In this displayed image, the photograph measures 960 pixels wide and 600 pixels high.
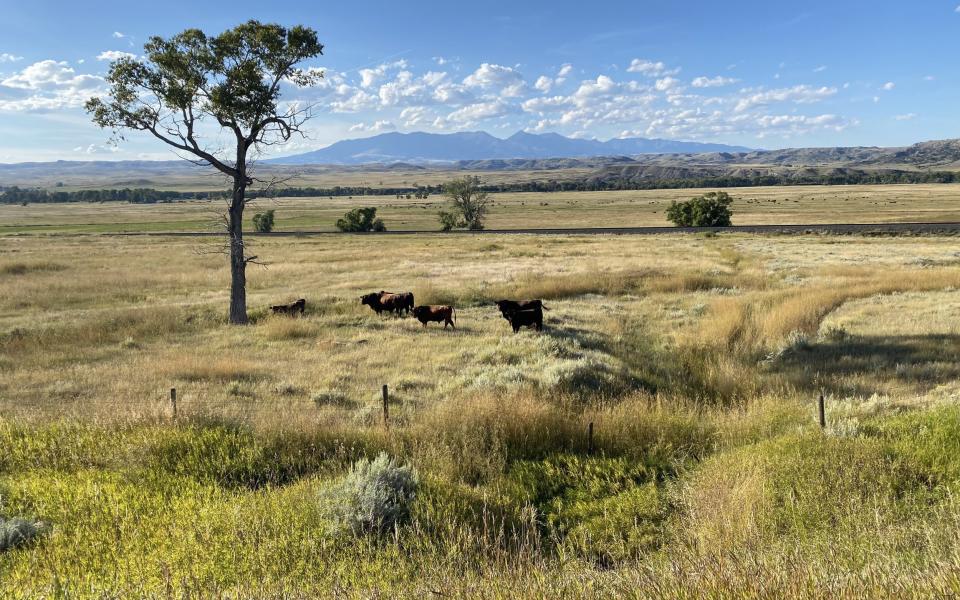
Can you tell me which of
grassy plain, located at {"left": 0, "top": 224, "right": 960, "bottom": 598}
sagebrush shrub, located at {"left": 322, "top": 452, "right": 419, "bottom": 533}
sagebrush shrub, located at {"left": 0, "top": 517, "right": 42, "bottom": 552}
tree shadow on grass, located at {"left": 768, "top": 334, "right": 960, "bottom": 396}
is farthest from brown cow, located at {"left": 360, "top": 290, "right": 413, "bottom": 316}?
sagebrush shrub, located at {"left": 0, "top": 517, "right": 42, "bottom": 552}

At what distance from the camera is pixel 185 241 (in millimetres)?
70812

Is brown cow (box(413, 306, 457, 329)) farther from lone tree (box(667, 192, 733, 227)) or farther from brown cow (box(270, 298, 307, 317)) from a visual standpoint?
lone tree (box(667, 192, 733, 227))

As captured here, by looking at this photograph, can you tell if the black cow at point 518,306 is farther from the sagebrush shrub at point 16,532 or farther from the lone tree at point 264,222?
the lone tree at point 264,222

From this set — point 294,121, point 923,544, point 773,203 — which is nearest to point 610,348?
point 923,544

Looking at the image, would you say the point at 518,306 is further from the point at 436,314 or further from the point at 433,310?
the point at 433,310

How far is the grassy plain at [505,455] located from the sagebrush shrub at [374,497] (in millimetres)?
193

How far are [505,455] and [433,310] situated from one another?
532 inches

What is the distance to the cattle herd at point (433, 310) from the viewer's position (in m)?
19.3

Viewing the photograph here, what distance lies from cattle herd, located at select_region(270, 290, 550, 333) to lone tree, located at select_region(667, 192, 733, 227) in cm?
6460

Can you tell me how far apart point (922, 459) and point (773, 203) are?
139 meters

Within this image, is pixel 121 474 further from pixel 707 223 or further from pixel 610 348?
pixel 707 223

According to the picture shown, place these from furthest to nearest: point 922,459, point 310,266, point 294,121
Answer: point 310,266
point 294,121
point 922,459

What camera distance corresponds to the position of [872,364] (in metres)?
13.5

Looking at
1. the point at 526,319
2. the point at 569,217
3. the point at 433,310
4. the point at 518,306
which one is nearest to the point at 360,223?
the point at 569,217
